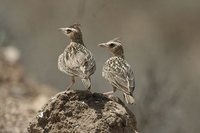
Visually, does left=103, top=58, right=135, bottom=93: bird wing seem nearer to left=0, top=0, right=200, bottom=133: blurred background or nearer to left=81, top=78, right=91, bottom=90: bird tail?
left=81, top=78, right=91, bottom=90: bird tail

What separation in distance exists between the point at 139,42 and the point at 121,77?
795 inches

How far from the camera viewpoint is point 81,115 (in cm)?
976

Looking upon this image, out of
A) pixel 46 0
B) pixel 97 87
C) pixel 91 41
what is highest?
pixel 46 0

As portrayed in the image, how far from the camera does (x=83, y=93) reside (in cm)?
984

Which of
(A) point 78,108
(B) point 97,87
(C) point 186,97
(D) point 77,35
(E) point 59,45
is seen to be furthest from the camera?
(E) point 59,45

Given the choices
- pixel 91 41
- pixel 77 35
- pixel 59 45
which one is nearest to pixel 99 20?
pixel 91 41

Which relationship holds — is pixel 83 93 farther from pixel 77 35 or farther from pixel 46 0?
pixel 46 0

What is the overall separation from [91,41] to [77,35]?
17012mm

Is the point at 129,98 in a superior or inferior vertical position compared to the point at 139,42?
inferior

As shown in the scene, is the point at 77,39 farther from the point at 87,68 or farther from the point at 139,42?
the point at 139,42

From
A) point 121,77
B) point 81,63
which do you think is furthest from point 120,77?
point 81,63

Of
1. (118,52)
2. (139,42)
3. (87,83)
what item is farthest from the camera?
(139,42)

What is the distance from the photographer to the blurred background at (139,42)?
17312 mm

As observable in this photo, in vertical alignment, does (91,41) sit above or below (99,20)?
below
